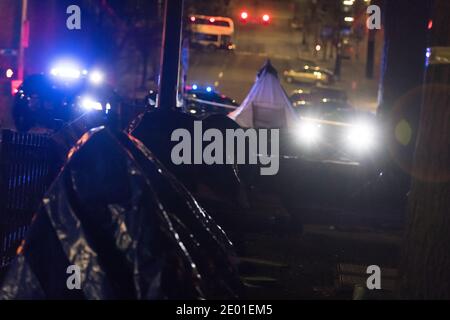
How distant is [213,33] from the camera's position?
5369 centimetres

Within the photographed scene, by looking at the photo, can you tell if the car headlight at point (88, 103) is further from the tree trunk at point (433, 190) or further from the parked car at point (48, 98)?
the tree trunk at point (433, 190)

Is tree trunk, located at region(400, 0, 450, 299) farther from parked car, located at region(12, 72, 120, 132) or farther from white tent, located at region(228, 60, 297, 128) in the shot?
parked car, located at region(12, 72, 120, 132)

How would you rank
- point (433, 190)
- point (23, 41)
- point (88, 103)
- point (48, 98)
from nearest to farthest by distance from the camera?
point (433, 190), point (88, 103), point (48, 98), point (23, 41)

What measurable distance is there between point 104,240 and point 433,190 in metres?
2.33

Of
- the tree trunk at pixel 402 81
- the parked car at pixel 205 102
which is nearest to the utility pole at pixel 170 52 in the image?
the tree trunk at pixel 402 81

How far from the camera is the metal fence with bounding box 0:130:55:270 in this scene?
787 centimetres

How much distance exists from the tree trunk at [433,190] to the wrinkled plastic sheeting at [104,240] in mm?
1610

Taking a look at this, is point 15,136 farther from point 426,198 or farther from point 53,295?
point 426,198

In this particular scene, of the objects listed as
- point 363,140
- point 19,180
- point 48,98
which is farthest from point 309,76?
point 19,180

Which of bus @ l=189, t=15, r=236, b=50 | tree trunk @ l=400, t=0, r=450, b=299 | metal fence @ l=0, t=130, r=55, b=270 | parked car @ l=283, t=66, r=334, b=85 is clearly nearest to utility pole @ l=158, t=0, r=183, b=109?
metal fence @ l=0, t=130, r=55, b=270

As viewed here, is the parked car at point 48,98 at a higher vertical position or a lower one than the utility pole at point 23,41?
lower

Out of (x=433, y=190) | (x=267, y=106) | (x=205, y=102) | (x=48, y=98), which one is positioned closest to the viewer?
(x=433, y=190)

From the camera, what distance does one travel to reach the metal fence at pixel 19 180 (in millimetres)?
7871

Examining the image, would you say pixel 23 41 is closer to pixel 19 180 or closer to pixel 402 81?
pixel 402 81
